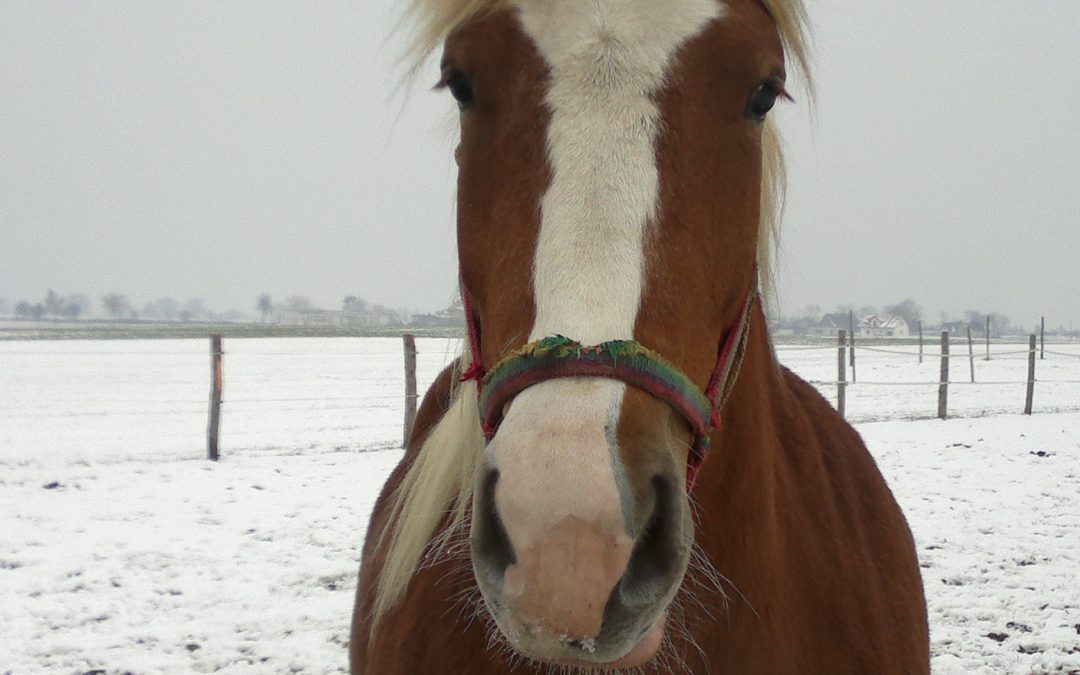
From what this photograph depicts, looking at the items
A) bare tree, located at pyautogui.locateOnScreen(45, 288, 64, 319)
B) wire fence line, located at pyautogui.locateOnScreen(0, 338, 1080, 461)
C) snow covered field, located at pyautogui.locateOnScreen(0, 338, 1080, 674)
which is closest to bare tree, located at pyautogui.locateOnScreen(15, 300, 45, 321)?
bare tree, located at pyautogui.locateOnScreen(45, 288, 64, 319)

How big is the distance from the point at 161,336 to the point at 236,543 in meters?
36.9

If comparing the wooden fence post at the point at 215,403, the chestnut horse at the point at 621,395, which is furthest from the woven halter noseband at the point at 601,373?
the wooden fence post at the point at 215,403

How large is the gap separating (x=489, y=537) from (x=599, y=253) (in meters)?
0.45

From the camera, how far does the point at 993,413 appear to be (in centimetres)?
1327

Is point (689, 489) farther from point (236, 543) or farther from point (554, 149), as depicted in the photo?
point (236, 543)

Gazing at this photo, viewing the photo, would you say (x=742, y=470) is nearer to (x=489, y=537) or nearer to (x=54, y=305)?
(x=489, y=537)

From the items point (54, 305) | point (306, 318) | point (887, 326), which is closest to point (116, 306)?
point (54, 305)

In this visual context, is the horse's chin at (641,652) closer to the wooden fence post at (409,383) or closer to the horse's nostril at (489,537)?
the horse's nostril at (489,537)

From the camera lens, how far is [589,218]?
110 cm

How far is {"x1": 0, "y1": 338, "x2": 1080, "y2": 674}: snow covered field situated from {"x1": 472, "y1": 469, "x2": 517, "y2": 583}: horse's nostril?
328cm

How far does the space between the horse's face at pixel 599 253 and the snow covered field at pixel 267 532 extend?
334 centimetres

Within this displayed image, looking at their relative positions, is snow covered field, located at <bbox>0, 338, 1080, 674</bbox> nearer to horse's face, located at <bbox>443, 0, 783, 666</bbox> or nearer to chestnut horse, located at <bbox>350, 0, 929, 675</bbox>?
chestnut horse, located at <bbox>350, 0, 929, 675</bbox>

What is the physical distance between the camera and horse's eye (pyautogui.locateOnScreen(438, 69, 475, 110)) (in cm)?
140

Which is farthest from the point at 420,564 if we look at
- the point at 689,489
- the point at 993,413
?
the point at 993,413
